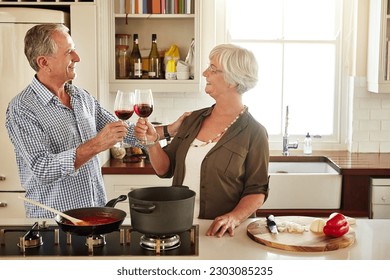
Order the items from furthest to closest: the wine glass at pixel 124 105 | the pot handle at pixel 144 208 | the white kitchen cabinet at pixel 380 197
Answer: the white kitchen cabinet at pixel 380 197 < the wine glass at pixel 124 105 < the pot handle at pixel 144 208

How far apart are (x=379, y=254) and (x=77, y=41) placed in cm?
276

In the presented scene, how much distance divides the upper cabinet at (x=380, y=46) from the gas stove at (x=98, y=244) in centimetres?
269

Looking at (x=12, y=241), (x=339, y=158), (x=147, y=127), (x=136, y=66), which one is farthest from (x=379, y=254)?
(x=136, y=66)

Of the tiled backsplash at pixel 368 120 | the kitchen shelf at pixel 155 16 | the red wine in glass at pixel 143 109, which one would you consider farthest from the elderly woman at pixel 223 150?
the tiled backsplash at pixel 368 120

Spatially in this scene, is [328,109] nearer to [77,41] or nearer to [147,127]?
[77,41]

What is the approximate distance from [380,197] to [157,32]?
2.14 metres

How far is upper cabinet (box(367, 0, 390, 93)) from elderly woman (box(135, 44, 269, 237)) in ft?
6.34

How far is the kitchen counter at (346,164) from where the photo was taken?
426cm

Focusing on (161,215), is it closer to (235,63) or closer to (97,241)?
(97,241)

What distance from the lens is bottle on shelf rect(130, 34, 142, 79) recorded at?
4691mm

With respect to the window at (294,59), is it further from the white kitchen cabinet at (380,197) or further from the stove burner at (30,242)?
the stove burner at (30,242)

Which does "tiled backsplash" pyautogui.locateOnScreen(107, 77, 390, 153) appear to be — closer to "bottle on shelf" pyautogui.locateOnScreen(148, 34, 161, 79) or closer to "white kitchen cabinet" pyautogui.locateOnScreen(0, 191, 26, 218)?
"bottle on shelf" pyautogui.locateOnScreen(148, 34, 161, 79)

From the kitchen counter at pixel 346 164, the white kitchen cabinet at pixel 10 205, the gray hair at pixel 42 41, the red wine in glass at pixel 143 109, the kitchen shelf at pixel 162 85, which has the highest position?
the gray hair at pixel 42 41

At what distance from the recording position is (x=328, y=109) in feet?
16.8
